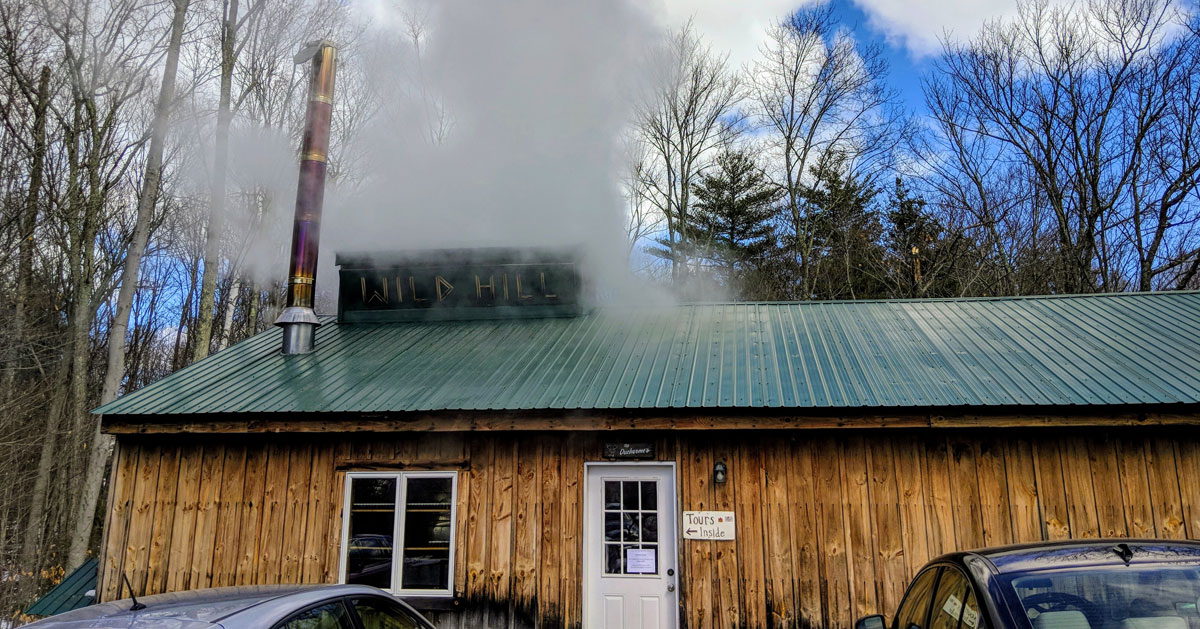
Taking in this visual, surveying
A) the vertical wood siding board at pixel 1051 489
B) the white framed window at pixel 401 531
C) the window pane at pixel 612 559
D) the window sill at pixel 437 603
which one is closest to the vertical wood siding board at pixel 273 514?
the white framed window at pixel 401 531

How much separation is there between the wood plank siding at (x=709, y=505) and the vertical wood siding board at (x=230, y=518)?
1cm

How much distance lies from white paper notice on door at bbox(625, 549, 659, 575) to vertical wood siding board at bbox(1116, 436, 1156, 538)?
414 centimetres

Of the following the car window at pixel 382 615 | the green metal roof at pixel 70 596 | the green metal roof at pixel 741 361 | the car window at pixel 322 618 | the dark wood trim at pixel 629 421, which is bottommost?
the green metal roof at pixel 70 596

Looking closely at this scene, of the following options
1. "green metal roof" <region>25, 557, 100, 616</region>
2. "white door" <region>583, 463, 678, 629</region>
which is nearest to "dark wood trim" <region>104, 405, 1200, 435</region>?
"white door" <region>583, 463, 678, 629</region>

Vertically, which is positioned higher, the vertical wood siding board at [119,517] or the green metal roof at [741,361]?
the green metal roof at [741,361]

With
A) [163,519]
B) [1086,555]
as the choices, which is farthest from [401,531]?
[1086,555]

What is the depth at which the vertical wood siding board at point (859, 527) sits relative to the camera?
6.58m

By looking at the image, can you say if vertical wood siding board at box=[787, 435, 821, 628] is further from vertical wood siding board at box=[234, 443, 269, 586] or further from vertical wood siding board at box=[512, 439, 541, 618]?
vertical wood siding board at box=[234, 443, 269, 586]

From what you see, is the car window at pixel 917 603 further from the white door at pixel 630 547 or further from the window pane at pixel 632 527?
the window pane at pixel 632 527

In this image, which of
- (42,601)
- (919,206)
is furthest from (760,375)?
(919,206)

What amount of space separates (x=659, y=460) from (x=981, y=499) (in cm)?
288

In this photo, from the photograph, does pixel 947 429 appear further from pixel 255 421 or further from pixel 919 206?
pixel 919 206

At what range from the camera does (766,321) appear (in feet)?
30.0

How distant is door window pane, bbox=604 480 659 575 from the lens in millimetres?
6996
